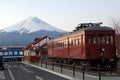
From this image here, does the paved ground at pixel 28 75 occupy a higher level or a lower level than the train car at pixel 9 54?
lower

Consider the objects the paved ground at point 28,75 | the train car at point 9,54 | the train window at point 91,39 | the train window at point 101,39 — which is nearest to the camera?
the paved ground at point 28,75

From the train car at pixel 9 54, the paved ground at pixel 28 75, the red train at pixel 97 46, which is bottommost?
the paved ground at pixel 28 75

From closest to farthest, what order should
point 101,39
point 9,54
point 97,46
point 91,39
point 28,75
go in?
point 28,75
point 97,46
point 91,39
point 101,39
point 9,54

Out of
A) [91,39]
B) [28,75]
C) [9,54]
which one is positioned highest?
[9,54]

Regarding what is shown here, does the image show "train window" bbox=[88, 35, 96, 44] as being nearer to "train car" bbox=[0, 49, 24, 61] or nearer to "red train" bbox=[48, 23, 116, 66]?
"red train" bbox=[48, 23, 116, 66]

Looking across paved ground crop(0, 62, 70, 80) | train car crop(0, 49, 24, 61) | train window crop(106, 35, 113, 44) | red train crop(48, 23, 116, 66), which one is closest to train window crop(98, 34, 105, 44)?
red train crop(48, 23, 116, 66)

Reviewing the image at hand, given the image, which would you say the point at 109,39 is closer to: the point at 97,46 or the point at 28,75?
the point at 97,46

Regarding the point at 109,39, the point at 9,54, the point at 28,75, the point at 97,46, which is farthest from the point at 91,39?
the point at 9,54

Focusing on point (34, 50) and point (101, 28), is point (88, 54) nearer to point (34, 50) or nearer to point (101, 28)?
point (101, 28)

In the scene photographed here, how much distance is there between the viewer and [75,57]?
1460 inches

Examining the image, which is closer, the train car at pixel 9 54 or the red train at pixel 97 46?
the red train at pixel 97 46

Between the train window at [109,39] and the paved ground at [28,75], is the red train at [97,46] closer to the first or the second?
the train window at [109,39]

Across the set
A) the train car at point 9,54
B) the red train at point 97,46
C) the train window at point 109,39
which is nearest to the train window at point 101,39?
the red train at point 97,46

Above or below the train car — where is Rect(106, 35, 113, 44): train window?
below
